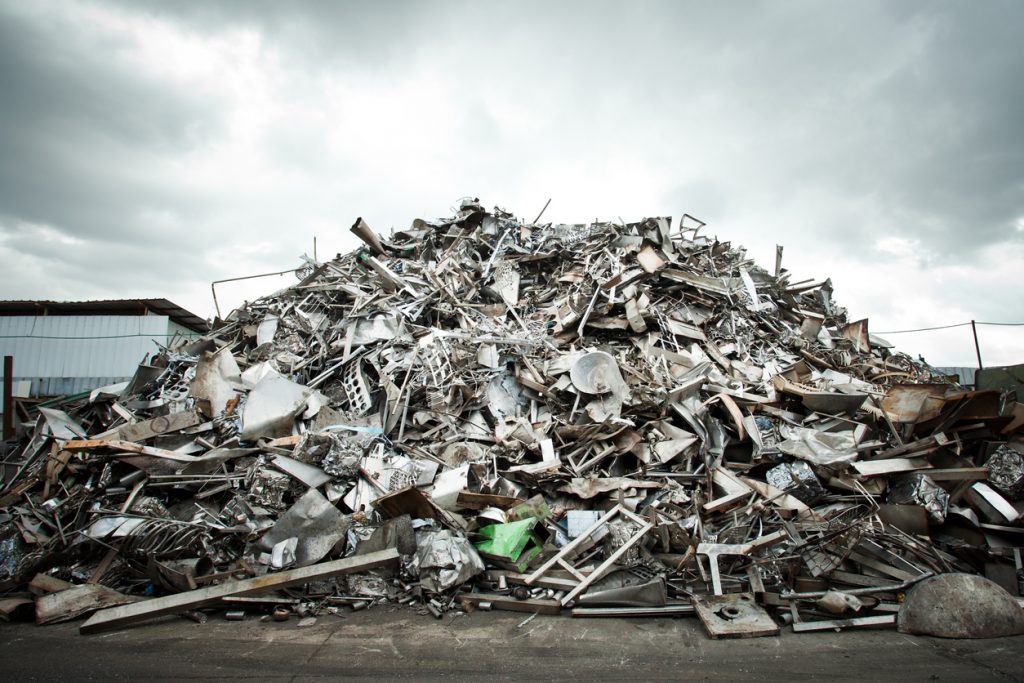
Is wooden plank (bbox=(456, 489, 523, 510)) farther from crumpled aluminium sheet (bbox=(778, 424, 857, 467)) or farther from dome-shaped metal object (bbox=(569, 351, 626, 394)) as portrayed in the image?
crumpled aluminium sheet (bbox=(778, 424, 857, 467))

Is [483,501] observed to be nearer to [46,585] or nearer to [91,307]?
[46,585]

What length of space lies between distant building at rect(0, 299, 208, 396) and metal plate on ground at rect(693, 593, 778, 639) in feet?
53.7

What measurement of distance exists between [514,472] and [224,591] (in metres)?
3.16

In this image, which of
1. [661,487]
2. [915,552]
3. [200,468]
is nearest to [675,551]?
[661,487]

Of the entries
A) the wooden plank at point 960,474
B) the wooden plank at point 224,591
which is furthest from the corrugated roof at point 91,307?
the wooden plank at point 960,474

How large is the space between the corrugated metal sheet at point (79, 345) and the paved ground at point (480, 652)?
1362 cm

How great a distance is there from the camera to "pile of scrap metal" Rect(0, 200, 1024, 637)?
15.1 ft

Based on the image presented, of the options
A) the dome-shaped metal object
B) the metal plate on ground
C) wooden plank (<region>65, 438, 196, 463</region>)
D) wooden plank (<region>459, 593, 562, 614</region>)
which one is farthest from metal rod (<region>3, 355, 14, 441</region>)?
the metal plate on ground

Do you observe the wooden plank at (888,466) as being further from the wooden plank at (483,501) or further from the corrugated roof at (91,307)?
the corrugated roof at (91,307)

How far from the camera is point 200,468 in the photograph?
5.90 meters

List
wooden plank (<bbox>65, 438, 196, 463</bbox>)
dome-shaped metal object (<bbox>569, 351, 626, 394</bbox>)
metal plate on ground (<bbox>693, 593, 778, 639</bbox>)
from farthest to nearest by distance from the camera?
dome-shaped metal object (<bbox>569, 351, 626, 394</bbox>) < wooden plank (<bbox>65, 438, 196, 463</bbox>) < metal plate on ground (<bbox>693, 593, 778, 639</bbox>)

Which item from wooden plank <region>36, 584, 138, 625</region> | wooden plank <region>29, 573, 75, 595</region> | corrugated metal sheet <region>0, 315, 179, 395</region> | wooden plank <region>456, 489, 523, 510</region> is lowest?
wooden plank <region>36, 584, 138, 625</region>

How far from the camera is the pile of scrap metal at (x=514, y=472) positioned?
461 centimetres

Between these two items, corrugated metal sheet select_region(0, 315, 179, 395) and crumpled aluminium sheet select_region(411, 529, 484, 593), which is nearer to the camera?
crumpled aluminium sheet select_region(411, 529, 484, 593)
